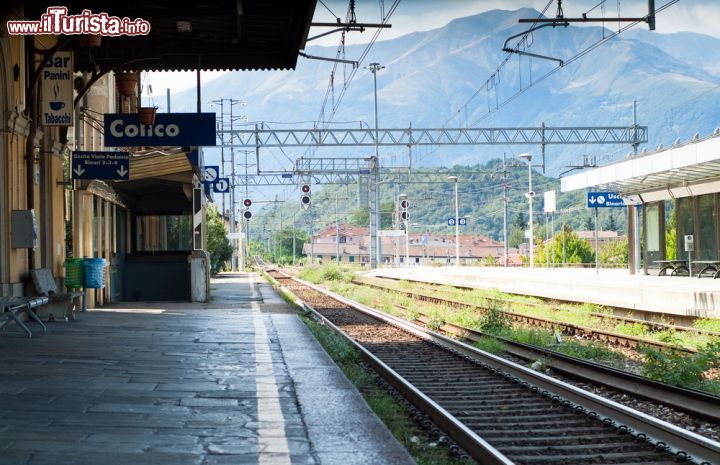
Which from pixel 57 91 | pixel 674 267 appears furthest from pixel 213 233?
pixel 57 91

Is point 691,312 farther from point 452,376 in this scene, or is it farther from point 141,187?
point 141,187

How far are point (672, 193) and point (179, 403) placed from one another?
22971 millimetres

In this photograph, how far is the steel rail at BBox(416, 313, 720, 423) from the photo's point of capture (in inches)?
346

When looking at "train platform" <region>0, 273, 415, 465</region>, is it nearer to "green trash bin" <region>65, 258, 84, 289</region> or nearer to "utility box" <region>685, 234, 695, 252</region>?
"green trash bin" <region>65, 258, 84, 289</region>

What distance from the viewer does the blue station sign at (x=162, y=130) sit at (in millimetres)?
16453

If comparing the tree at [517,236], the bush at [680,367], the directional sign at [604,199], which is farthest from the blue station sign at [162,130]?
the tree at [517,236]

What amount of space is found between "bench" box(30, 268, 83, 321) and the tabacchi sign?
4178 millimetres

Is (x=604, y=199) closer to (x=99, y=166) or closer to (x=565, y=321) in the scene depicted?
(x=565, y=321)

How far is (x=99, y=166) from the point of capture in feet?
56.8

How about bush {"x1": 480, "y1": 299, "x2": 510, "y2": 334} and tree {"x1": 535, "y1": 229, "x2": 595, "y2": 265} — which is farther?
tree {"x1": 535, "y1": 229, "x2": 595, "y2": 265}

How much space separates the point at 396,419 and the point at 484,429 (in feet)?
2.87

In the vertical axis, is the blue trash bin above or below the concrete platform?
above

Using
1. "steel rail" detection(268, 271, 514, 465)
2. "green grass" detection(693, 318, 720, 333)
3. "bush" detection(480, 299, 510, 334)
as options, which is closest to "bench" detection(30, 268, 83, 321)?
"steel rail" detection(268, 271, 514, 465)

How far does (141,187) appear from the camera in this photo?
22047 mm
